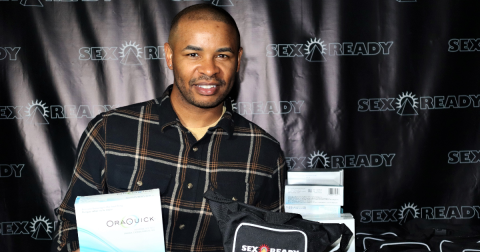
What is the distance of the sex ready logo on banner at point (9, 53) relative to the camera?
1.86 meters

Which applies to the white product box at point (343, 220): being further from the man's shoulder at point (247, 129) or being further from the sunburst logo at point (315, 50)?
the sunburst logo at point (315, 50)

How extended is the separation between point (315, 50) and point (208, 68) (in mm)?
974

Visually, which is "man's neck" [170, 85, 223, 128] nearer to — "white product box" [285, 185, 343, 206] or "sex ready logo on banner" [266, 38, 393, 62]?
"white product box" [285, 185, 343, 206]

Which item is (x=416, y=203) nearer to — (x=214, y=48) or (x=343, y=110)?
(x=343, y=110)

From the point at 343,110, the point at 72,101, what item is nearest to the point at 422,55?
the point at 343,110

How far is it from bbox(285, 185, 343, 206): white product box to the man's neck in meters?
0.46

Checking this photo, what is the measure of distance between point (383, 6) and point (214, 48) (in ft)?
4.11

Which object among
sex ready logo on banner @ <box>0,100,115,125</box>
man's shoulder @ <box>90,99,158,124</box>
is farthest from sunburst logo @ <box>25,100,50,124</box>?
man's shoulder @ <box>90,99,158,124</box>

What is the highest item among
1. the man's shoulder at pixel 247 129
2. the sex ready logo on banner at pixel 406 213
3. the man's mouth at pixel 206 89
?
the man's mouth at pixel 206 89

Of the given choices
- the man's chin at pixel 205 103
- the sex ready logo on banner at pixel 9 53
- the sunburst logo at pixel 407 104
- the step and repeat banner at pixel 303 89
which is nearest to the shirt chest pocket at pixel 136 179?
the man's chin at pixel 205 103

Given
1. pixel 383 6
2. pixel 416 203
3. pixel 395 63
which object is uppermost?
pixel 383 6

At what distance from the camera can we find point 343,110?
202cm

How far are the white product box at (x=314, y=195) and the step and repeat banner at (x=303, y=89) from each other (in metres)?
0.55

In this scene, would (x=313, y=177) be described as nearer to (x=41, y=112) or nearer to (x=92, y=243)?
(x=92, y=243)
